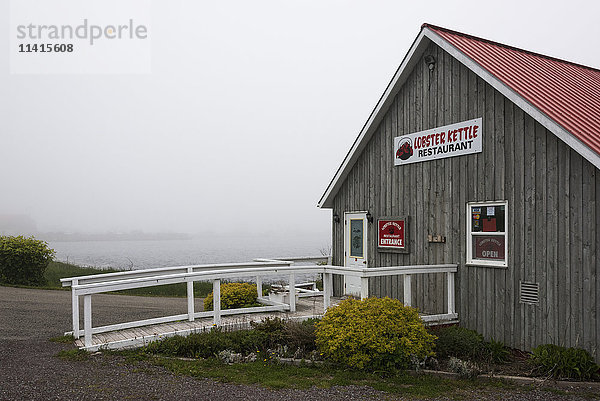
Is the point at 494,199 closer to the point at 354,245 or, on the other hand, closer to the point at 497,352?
the point at 497,352

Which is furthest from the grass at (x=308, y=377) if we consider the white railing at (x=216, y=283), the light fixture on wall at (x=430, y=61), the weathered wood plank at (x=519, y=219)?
the light fixture on wall at (x=430, y=61)

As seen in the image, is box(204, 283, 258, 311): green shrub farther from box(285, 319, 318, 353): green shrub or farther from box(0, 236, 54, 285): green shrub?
box(0, 236, 54, 285): green shrub

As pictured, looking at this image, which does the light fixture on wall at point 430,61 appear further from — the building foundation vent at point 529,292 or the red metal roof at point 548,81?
the building foundation vent at point 529,292

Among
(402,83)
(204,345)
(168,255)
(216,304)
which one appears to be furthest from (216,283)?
(168,255)

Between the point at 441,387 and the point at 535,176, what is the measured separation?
13.8ft

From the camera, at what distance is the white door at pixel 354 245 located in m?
13.6

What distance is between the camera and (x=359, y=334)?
833 centimetres

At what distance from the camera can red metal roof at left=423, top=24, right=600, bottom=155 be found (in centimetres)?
879

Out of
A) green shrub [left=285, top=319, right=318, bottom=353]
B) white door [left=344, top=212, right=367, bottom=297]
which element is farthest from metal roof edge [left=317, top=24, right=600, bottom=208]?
green shrub [left=285, top=319, right=318, bottom=353]

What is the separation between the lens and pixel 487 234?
33.6 feet

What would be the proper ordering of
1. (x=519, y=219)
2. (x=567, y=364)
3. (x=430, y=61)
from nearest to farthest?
(x=567, y=364)
(x=519, y=219)
(x=430, y=61)

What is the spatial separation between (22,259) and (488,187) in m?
16.7

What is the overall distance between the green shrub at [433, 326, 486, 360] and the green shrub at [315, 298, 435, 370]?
0.50 m

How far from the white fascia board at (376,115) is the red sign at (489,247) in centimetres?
399
